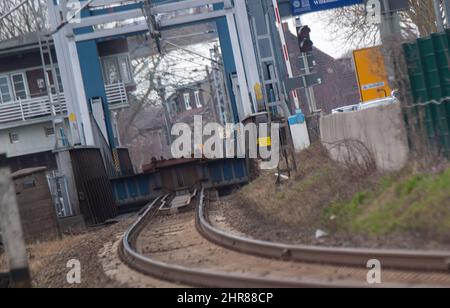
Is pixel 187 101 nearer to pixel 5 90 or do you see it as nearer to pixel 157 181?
pixel 5 90

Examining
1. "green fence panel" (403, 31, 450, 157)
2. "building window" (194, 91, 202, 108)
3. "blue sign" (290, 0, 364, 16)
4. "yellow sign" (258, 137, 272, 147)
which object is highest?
"blue sign" (290, 0, 364, 16)

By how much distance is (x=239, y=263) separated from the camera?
1212cm

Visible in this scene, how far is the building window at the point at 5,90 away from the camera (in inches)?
2082

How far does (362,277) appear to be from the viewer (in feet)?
31.1

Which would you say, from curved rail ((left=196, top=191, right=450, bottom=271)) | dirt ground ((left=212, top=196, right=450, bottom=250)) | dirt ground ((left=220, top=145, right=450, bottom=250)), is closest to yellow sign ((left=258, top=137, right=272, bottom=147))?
dirt ground ((left=220, top=145, right=450, bottom=250))

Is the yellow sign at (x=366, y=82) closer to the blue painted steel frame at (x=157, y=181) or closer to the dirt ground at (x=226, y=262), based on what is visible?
the blue painted steel frame at (x=157, y=181)

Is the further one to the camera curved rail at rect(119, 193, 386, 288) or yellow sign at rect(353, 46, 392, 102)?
yellow sign at rect(353, 46, 392, 102)

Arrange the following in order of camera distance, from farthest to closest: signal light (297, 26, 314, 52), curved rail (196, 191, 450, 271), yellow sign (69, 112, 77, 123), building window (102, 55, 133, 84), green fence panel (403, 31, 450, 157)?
building window (102, 55, 133, 84), yellow sign (69, 112, 77, 123), signal light (297, 26, 314, 52), green fence panel (403, 31, 450, 157), curved rail (196, 191, 450, 271)

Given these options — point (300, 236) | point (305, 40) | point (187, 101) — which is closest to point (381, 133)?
point (300, 236)

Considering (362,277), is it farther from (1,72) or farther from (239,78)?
(1,72)

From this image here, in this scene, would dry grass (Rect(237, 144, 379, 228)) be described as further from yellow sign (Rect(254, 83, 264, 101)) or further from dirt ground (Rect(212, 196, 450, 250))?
yellow sign (Rect(254, 83, 264, 101))

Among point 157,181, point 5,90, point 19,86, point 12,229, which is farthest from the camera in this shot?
point 19,86

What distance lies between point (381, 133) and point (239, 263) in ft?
15.5

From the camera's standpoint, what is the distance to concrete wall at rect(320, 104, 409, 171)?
15.0 m
